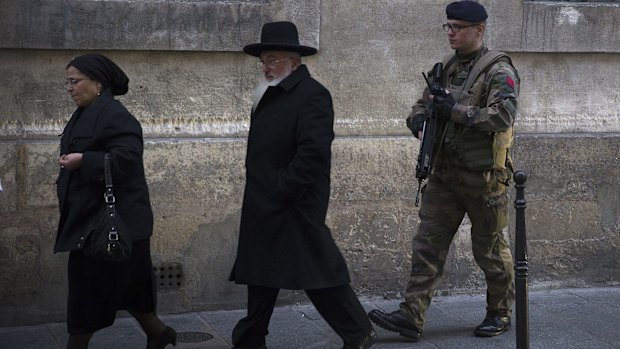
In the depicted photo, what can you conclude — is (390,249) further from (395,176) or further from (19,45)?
(19,45)

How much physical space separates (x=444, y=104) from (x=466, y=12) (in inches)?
20.4

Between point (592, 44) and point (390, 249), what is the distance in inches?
78.2

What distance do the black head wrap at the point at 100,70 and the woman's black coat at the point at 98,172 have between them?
0.24ft

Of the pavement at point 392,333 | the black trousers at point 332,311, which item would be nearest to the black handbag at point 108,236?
the black trousers at point 332,311

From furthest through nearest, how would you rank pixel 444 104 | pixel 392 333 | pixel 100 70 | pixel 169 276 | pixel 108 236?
1. pixel 169 276
2. pixel 392 333
3. pixel 444 104
4. pixel 100 70
5. pixel 108 236

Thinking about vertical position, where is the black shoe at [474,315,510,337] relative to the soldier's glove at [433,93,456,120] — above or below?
below

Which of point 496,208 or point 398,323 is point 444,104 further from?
point 398,323

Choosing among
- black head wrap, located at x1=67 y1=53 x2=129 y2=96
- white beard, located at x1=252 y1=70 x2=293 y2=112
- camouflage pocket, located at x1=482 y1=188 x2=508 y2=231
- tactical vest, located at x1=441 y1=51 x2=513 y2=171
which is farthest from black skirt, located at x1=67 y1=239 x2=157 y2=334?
camouflage pocket, located at x1=482 y1=188 x2=508 y2=231

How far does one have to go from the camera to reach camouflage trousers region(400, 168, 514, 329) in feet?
19.8

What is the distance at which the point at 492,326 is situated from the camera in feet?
20.4

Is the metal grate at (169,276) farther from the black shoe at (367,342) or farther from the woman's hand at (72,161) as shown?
the woman's hand at (72,161)

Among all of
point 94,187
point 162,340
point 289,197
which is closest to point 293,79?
point 289,197

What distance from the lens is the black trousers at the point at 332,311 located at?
5.50 meters

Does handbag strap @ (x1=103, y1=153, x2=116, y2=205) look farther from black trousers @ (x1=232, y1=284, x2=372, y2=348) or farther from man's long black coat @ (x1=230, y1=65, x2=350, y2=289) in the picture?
black trousers @ (x1=232, y1=284, x2=372, y2=348)
